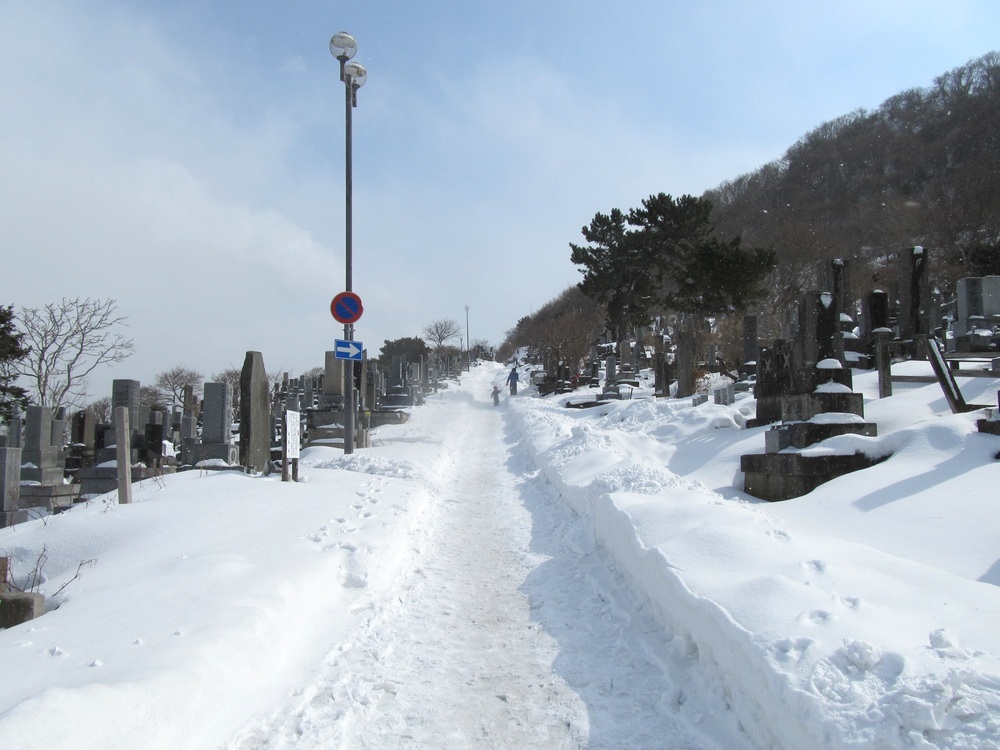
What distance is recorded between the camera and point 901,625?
3408 millimetres

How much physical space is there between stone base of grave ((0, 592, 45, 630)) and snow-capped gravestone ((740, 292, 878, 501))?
7.70m

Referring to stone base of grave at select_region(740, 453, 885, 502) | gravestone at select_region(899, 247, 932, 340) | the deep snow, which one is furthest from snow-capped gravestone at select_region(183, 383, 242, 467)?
gravestone at select_region(899, 247, 932, 340)

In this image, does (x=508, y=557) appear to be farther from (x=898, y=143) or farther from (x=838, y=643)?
(x=898, y=143)

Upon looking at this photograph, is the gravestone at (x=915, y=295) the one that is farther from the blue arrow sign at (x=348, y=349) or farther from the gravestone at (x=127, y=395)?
the gravestone at (x=127, y=395)

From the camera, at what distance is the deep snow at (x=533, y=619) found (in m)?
2.93

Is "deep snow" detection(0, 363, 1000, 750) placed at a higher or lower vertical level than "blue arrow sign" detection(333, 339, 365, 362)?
lower

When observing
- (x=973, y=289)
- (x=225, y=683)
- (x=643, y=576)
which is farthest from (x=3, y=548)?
(x=973, y=289)

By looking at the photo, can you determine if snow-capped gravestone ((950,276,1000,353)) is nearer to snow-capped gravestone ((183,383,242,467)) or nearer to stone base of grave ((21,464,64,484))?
snow-capped gravestone ((183,383,242,467))

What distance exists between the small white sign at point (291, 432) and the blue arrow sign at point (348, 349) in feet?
5.82

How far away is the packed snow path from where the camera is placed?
340 centimetres

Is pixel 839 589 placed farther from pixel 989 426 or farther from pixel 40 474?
pixel 40 474

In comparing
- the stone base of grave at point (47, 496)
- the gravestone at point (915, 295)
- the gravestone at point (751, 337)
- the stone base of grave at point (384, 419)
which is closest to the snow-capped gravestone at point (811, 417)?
the gravestone at point (915, 295)

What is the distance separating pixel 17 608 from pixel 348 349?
6914 mm

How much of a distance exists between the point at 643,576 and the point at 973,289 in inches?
618
